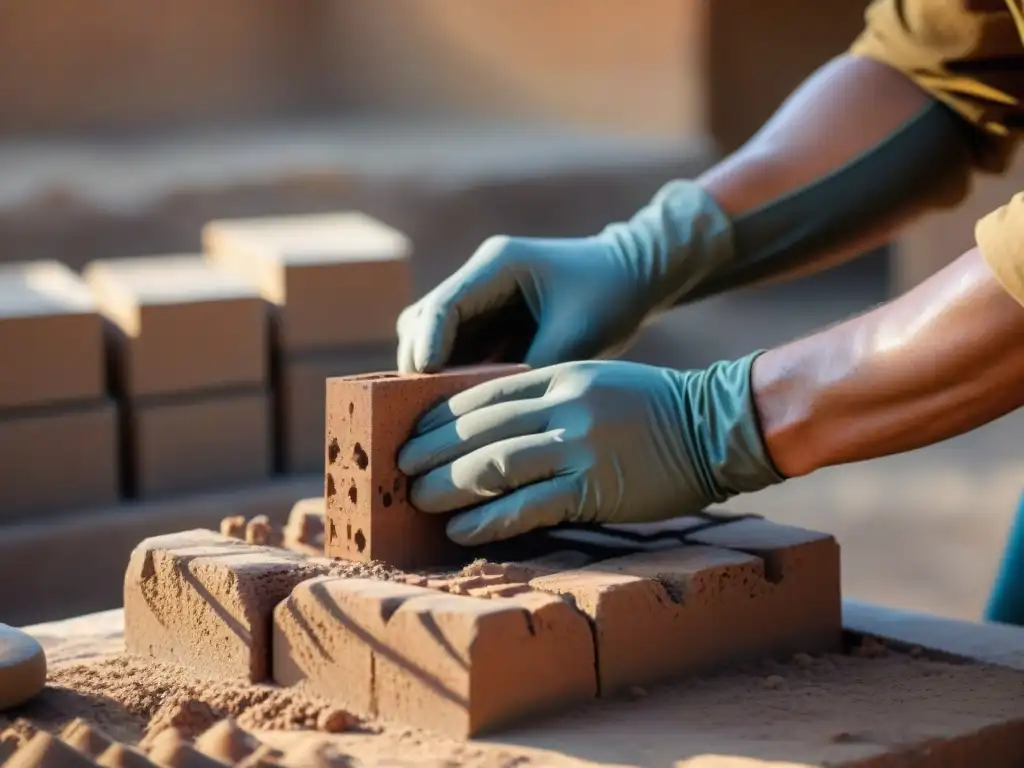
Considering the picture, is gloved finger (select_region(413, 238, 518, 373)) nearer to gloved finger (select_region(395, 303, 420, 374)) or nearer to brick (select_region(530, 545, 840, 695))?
gloved finger (select_region(395, 303, 420, 374))

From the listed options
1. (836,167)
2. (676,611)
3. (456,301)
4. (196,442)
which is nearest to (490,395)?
(456,301)

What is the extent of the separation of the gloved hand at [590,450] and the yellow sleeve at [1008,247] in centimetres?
39

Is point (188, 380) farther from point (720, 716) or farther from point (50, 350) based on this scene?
point (720, 716)

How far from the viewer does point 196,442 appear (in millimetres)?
4074

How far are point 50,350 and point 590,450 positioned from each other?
1993 millimetres

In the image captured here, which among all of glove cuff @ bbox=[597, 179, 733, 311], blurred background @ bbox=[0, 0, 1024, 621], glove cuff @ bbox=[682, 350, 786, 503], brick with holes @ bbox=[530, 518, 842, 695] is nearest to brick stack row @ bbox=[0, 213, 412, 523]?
glove cuff @ bbox=[597, 179, 733, 311]

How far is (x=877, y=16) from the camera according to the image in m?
2.80

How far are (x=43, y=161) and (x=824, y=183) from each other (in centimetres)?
448

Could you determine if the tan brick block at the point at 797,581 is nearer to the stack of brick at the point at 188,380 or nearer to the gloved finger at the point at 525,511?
the gloved finger at the point at 525,511

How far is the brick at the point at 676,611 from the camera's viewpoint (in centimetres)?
208

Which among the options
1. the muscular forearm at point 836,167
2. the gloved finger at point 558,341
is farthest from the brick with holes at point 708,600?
the muscular forearm at point 836,167

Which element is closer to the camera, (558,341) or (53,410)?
(558,341)

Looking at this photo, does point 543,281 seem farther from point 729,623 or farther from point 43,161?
point 43,161

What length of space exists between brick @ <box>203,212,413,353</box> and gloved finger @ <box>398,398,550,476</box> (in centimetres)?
192
